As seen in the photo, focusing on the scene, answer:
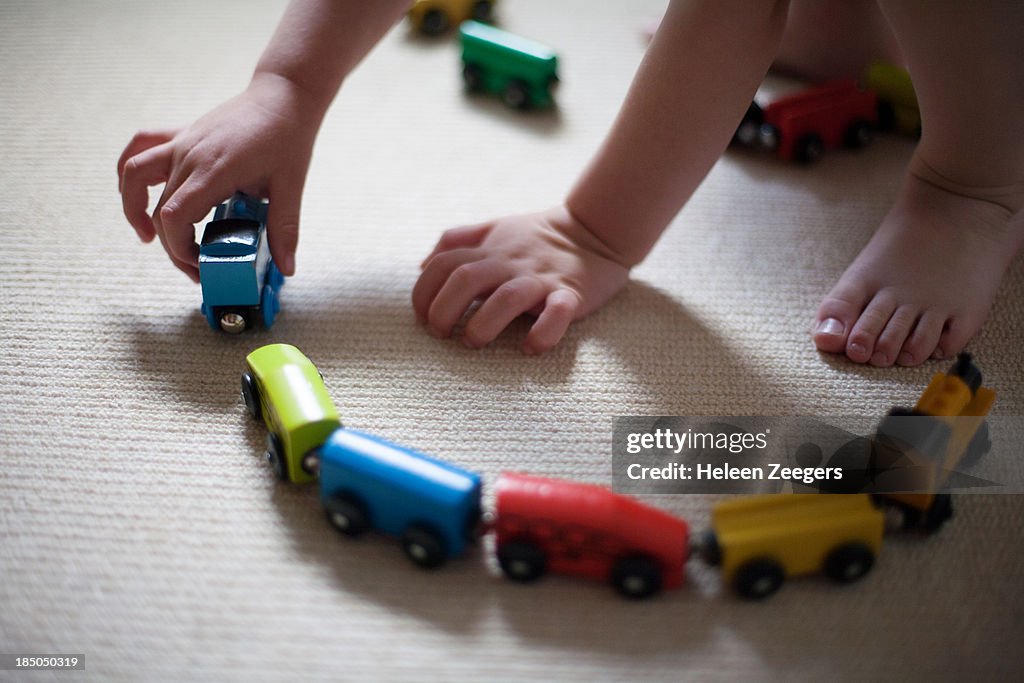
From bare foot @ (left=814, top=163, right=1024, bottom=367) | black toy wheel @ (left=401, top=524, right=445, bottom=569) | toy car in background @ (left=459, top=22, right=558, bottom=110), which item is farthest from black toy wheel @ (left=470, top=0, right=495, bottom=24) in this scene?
black toy wheel @ (left=401, top=524, right=445, bottom=569)

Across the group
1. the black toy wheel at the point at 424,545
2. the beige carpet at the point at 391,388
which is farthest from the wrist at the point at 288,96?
the black toy wheel at the point at 424,545

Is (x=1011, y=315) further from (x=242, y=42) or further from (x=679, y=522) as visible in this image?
(x=242, y=42)

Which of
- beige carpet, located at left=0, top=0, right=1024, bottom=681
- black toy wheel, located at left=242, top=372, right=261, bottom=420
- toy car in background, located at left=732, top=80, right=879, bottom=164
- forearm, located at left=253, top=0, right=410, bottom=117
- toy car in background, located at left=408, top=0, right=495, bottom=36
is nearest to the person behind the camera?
beige carpet, located at left=0, top=0, right=1024, bottom=681

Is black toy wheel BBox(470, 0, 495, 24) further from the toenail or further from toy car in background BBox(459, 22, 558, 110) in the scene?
the toenail

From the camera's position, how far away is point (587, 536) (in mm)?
551

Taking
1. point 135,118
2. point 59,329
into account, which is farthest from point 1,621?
point 135,118

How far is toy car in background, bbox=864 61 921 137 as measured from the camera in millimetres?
991

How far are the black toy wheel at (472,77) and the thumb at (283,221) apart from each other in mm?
364

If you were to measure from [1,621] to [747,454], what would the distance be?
0.47 m

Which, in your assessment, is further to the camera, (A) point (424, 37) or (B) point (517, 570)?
(A) point (424, 37)

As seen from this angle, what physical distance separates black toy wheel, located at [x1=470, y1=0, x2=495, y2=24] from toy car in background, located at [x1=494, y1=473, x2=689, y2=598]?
76cm

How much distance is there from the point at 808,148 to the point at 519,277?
1.24ft

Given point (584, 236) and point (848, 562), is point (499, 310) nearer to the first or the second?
point (584, 236)

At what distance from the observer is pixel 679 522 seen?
557 millimetres
